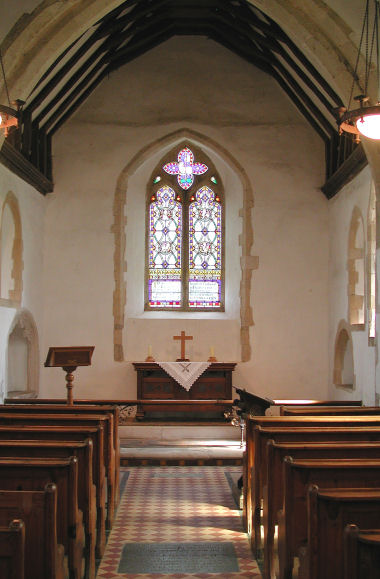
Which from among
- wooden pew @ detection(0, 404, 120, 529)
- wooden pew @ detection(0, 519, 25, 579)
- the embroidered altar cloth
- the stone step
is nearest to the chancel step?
the stone step

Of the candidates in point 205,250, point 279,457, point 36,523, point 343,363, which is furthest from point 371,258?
point 36,523

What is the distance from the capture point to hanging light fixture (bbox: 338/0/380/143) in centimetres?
531

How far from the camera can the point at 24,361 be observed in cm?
1006

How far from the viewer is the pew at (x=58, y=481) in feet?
11.1

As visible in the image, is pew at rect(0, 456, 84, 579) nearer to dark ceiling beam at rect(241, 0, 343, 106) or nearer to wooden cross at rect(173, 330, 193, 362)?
dark ceiling beam at rect(241, 0, 343, 106)

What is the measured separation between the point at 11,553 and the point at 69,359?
4820mm

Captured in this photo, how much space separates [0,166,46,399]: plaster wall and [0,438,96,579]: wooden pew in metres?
4.45

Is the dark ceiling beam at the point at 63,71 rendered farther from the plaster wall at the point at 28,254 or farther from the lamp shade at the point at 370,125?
the lamp shade at the point at 370,125

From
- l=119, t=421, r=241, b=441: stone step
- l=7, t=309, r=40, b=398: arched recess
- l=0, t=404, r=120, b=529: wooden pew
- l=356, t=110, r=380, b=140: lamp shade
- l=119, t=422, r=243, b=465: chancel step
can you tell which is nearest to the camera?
l=0, t=404, r=120, b=529: wooden pew

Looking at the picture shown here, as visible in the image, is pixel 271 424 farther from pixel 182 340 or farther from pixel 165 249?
pixel 165 249

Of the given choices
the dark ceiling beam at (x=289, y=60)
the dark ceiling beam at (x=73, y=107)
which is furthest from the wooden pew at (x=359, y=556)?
the dark ceiling beam at (x=73, y=107)

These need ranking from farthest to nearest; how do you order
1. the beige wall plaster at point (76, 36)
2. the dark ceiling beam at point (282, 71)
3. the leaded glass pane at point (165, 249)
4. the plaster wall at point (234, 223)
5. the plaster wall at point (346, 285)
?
the leaded glass pane at point (165, 249)
the plaster wall at point (234, 223)
the dark ceiling beam at point (282, 71)
the plaster wall at point (346, 285)
the beige wall plaster at point (76, 36)

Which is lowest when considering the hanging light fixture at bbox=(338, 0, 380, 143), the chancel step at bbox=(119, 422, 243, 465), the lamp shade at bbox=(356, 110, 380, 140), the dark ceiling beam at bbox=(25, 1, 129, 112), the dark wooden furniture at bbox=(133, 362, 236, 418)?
the chancel step at bbox=(119, 422, 243, 465)

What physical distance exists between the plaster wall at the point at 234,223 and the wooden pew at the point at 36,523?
759 cm
